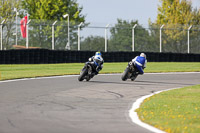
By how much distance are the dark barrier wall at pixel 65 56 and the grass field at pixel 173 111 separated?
60.1 feet

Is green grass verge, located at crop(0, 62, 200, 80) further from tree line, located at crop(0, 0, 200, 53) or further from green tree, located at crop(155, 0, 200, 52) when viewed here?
green tree, located at crop(155, 0, 200, 52)

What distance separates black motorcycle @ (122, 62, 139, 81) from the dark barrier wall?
41.9 feet

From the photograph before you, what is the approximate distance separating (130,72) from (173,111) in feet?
31.1

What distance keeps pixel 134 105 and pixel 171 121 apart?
8.42 feet

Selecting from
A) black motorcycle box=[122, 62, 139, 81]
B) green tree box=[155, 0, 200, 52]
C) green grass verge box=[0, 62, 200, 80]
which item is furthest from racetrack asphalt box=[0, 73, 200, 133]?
green tree box=[155, 0, 200, 52]

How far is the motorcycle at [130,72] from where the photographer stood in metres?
18.7

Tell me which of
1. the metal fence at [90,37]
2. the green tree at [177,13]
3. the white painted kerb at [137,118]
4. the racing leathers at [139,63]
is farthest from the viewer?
the green tree at [177,13]

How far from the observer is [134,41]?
39.0m

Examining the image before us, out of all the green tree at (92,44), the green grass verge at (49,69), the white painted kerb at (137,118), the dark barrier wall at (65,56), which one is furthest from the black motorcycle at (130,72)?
the green tree at (92,44)

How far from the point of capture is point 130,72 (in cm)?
1878

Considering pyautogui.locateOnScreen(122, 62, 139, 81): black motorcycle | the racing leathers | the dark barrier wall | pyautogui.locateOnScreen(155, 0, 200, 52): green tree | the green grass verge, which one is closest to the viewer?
pyautogui.locateOnScreen(122, 62, 139, 81): black motorcycle

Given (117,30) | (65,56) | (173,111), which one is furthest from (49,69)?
(173,111)

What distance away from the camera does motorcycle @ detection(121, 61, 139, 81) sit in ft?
61.2

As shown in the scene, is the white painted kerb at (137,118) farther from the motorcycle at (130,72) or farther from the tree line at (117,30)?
the tree line at (117,30)
